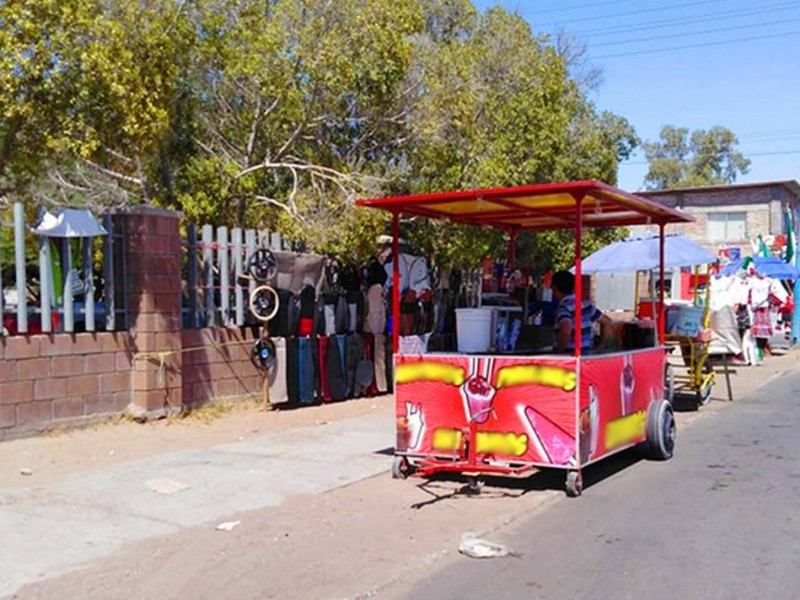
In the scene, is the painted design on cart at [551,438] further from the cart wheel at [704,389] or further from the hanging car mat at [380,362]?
the cart wheel at [704,389]

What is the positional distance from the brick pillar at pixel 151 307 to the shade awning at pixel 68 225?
59 centimetres

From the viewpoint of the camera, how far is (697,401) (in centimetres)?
1480

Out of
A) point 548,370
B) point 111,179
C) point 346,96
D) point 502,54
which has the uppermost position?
point 502,54

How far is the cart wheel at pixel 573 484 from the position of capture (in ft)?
25.9

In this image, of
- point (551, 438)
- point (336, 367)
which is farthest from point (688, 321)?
point (551, 438)

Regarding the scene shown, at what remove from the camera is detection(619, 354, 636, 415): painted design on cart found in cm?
902

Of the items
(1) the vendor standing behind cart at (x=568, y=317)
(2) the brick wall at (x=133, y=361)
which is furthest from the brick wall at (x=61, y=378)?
(1) the vendor standing behind cart at (x=568, y=317)

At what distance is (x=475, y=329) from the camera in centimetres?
889

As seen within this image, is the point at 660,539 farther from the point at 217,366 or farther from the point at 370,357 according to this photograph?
the point at 370,357

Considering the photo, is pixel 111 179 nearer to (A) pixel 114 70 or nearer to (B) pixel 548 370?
(A) pixel 114 70

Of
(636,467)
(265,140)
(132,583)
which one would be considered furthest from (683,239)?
(132,583)

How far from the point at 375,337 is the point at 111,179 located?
532cm

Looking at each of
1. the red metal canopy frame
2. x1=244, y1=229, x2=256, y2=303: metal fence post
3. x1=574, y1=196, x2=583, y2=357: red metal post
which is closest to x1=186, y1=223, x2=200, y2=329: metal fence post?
x1=244, y1=229, x2=256, y2=303: metal fence post

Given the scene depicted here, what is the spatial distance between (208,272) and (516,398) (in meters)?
5.79
